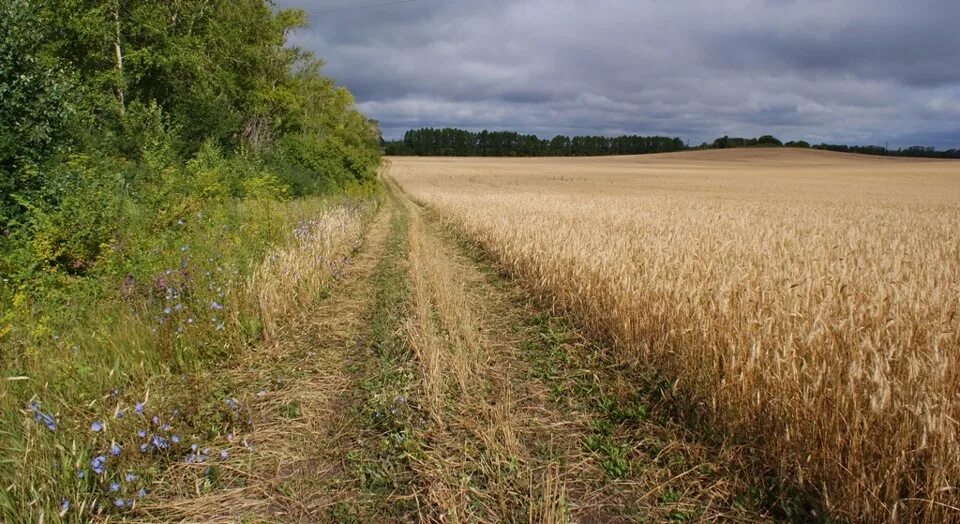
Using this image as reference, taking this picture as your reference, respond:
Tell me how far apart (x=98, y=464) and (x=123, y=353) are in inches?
72.9

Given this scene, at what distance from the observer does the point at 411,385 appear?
4.23m

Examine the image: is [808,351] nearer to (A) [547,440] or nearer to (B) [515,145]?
(A) [547,440]

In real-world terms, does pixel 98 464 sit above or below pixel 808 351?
below

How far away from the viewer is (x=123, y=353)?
13.8 ft

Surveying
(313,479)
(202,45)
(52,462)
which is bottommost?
(313,479)

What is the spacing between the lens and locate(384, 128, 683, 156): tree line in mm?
130875

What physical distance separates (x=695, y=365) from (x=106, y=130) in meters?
19.7

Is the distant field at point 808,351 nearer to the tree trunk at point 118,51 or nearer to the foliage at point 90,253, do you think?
the foliage at point 90,253

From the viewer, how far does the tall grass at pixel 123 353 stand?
2758 mm

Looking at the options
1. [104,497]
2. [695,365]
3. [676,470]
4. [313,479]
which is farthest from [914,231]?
[104,497]

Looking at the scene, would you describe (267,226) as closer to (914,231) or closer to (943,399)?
(943,399)

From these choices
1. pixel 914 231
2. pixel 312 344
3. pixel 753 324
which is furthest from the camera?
pixel 914 231

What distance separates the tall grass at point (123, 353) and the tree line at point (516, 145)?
419ft

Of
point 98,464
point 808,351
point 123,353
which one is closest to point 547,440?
point 808,351
